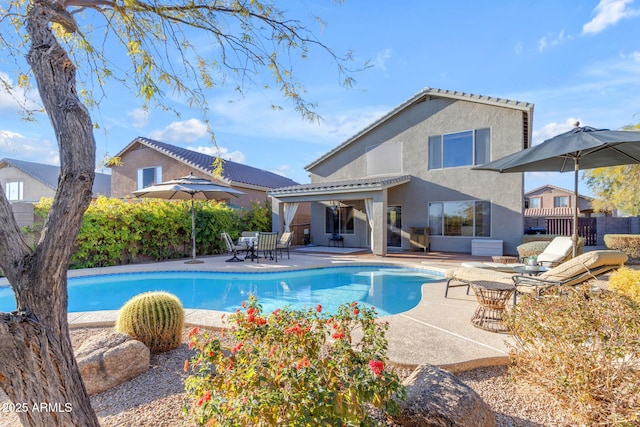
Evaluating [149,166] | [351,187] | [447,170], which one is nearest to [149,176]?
[149,166]

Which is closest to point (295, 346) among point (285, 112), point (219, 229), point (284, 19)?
point (285, 112)

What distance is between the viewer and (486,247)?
1346cm

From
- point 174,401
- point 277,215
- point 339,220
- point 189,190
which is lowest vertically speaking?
point 174,401

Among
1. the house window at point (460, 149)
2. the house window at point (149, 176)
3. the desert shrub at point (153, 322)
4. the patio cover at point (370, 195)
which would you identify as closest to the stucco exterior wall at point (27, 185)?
the house window at point (149, 176)

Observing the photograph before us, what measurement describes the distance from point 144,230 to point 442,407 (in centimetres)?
1319

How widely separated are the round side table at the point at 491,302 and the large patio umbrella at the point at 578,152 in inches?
104

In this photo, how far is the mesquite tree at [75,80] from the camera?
1.74m

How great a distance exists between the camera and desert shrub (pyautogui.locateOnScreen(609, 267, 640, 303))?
15.0ft

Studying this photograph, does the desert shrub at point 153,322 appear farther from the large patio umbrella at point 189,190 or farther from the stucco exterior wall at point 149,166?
the stucco exterior wall at point 149,166

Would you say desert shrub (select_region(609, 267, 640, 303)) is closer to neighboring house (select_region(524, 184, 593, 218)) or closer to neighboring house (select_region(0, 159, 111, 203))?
neighboring house (select_region(0, 159, 111, 203))

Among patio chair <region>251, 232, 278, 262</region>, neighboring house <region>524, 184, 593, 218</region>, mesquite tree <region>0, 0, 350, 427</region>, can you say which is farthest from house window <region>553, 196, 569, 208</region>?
mesquite tree <region>0, 0, 350, 427</region>

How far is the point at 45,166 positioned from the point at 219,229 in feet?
71.7

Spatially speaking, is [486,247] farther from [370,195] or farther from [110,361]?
[110,361]

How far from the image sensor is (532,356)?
2.97 m
